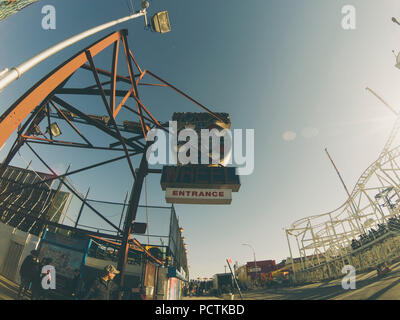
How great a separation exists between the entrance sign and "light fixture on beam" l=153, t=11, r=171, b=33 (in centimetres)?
719

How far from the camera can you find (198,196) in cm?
921

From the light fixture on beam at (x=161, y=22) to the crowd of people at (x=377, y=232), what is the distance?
25127 millimetres

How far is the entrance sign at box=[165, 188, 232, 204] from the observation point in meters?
9.20

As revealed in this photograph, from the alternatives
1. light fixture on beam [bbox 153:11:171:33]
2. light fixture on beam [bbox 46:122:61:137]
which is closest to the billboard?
light fixture on beam [bbox 153:11:171:33]

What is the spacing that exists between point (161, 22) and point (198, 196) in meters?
7.80

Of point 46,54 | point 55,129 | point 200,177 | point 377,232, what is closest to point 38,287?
point 200,177

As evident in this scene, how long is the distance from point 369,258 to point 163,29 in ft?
88.6

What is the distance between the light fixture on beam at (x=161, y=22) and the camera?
6848 mm

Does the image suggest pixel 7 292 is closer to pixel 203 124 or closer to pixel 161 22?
pixel 161 22

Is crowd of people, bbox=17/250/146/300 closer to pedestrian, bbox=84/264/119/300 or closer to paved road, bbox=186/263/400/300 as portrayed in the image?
pedestrian, bbox=84/264/119/300

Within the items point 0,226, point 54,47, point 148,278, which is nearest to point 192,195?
point 148,278

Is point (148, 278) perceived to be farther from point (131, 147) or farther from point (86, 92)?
point (86, 92)

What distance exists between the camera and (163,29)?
716 centimetres

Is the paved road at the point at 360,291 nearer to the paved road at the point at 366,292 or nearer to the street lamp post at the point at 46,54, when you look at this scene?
the paved road at the point at 366,292
